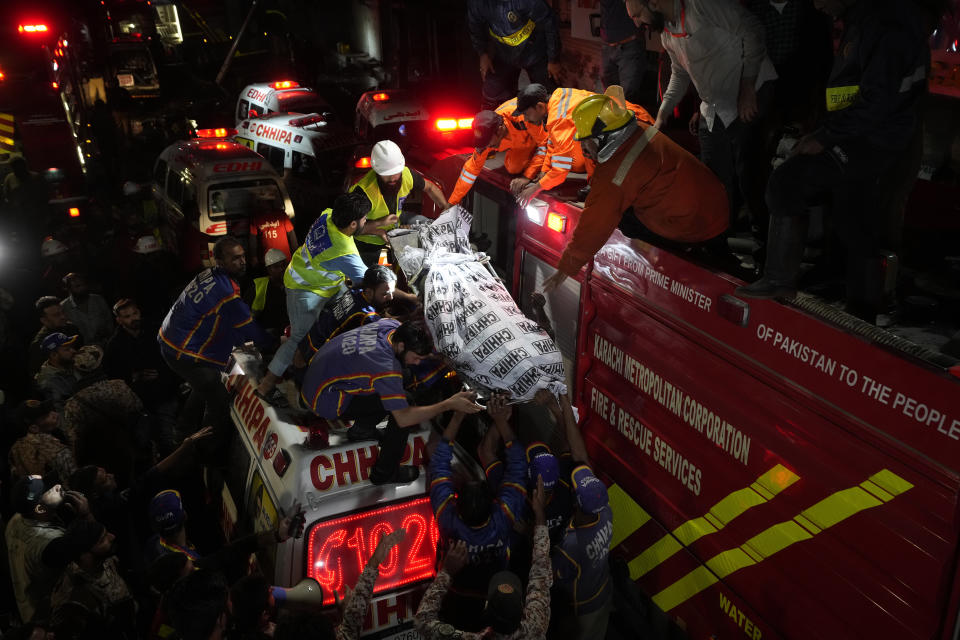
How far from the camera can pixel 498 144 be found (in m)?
5.73

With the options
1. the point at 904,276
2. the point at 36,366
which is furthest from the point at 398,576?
the point at 36,366

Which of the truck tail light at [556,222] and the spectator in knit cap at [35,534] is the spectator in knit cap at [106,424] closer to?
the spectator in knit cap at [35,534]

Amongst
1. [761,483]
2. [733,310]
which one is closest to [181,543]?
[761,483]

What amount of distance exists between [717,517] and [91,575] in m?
3.29

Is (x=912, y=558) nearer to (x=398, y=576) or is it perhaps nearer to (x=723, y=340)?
(x=723, y=340)

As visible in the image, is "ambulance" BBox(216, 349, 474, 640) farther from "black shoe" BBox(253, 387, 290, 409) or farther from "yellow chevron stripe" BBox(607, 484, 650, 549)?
"yellow chevron stripe" BBox(607, 484, 650, 549)

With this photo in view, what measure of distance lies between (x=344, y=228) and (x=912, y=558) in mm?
3947

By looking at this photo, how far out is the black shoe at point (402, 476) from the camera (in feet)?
12.8

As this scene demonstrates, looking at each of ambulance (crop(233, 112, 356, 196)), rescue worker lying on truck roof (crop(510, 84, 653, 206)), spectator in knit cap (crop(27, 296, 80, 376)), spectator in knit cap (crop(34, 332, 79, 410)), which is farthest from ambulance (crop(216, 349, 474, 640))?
ambulance (crop(233, 112, 356, 196))

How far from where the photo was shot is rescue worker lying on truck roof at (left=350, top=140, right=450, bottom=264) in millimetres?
5672

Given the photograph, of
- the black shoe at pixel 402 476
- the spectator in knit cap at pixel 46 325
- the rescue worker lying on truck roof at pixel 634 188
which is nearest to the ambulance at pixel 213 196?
the spectator in knit cap at pixel 46 325

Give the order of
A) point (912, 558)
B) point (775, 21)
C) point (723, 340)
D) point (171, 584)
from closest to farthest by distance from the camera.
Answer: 1. point (912, 558)
2. point (723, 340)
3. point (171, 584)
4. point (775, 21)

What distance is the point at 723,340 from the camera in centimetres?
354

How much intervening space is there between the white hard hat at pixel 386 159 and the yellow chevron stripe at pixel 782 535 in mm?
3516
